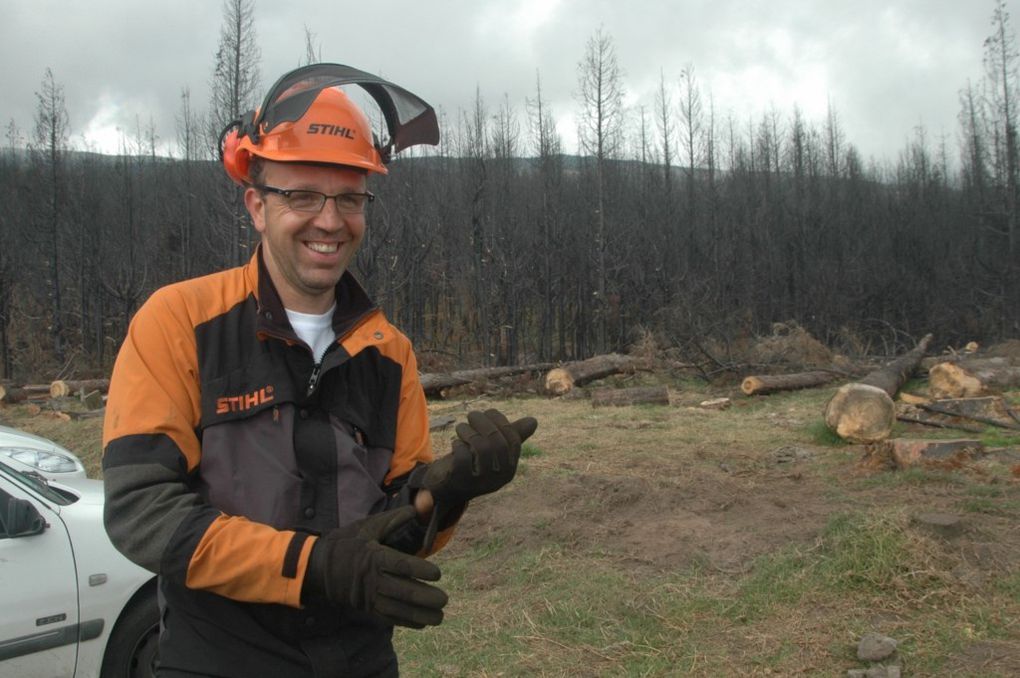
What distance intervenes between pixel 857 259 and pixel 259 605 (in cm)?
3207

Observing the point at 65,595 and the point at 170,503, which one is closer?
the point at 170,503

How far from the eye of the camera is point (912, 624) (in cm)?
391

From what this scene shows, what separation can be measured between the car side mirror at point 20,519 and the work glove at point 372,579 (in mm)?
2797

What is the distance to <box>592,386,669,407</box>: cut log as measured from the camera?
12477 millimetres

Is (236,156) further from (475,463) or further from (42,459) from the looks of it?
(42,459)

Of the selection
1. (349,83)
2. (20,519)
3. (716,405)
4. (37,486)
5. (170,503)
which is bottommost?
(716,405)

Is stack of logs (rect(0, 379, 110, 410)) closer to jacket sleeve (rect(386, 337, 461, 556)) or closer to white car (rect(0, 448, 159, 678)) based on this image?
white car (rect(0, 448, 159, 678))

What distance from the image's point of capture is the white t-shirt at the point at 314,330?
71.1 inches

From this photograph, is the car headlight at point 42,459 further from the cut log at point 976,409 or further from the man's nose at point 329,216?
the cut log at point 976,409

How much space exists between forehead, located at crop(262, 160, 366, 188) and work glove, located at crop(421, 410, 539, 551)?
60 cm

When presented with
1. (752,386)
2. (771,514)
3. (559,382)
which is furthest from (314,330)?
→ (559,382)

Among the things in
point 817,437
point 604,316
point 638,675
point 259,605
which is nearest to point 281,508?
point 259,605

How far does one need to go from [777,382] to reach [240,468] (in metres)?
12.4

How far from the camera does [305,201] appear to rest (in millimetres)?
1746
